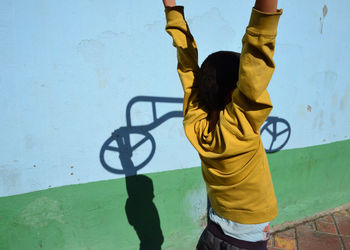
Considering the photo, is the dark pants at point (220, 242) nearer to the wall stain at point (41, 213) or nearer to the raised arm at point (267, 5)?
the raised arm at point (267, 5)

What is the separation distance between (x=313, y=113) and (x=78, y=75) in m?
2.14

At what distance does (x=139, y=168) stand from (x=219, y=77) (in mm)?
1224

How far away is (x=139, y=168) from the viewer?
2.01 meters

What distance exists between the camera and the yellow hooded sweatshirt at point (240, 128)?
0.74 m

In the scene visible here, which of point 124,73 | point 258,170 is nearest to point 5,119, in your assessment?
point 124,73

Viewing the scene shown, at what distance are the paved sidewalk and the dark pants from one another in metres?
1.49

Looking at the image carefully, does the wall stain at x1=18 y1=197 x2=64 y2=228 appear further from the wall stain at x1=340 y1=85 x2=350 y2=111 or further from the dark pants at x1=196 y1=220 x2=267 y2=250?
the wall stain at x1=340 y1=85 x2=350 y2=111

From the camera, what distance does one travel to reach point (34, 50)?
1.64 meters

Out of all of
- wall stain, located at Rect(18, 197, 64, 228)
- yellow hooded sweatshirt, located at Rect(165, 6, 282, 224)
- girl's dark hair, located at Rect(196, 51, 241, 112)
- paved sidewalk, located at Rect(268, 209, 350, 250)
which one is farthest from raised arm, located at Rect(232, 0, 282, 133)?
paved sidewalk, located at Rect(268, 209, 350, 250)

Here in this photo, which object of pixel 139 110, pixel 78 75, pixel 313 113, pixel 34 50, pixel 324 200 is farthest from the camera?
pixel 324 200

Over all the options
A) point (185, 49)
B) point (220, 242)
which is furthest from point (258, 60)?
point (220, 242)

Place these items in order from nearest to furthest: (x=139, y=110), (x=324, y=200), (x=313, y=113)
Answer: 1. (x=139, y=110)
2. (x=313, y=113)
3. (x=324, y=200)

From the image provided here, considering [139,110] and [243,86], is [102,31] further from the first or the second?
[243,86]

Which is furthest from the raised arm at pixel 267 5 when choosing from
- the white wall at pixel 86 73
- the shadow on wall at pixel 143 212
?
the shadow on wall at pixel 143 212
